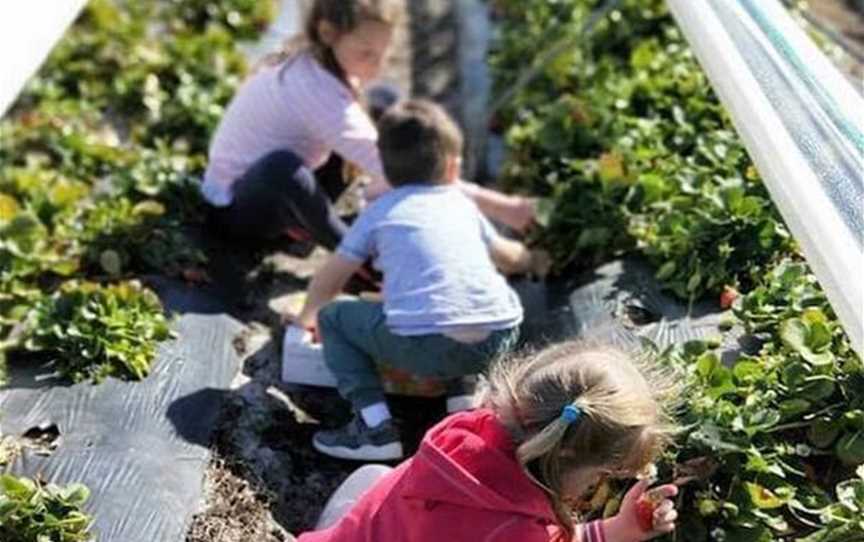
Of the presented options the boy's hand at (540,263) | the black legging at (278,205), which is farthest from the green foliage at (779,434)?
the black legging at (278,205)

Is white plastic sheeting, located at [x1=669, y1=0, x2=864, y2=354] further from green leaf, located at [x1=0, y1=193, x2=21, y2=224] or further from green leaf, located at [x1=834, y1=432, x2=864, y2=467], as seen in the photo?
green leaf, located at [x1=0, y1=193, x2=21, y2=224]

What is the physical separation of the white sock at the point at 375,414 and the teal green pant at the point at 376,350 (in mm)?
15

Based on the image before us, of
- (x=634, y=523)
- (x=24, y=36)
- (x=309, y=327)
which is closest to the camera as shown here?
(x=634, y=523)

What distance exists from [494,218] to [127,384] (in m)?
1.38

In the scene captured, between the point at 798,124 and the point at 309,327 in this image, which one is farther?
the point at 309,327

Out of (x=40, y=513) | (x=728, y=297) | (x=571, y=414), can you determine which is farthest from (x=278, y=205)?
(x=571, y=414)

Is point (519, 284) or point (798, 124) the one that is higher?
point (798, 124)

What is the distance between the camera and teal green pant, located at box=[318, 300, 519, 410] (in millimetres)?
3926

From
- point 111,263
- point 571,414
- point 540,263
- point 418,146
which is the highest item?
point 571,414

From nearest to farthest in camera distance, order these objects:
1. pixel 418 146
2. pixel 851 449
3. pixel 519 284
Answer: pixel 851 449 < pixel 418 146 < pixel 519 284

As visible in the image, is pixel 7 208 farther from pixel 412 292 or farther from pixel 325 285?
pixel 412 292

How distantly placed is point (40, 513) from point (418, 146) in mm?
1420

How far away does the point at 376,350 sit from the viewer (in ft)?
13.1

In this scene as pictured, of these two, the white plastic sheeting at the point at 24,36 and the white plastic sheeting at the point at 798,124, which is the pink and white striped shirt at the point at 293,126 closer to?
the white plastic sheeting at the point at 24,36
